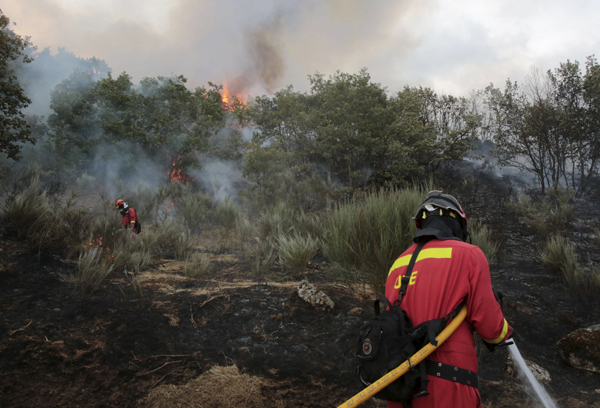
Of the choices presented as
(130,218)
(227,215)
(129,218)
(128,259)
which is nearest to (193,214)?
(227,215)

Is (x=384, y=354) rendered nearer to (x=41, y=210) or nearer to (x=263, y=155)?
(x=41, y=210)

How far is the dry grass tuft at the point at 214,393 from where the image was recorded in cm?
270

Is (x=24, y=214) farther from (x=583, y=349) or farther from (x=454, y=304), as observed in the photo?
(x=583, y=349)

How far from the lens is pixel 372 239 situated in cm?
489

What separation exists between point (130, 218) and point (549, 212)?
12.9 metres

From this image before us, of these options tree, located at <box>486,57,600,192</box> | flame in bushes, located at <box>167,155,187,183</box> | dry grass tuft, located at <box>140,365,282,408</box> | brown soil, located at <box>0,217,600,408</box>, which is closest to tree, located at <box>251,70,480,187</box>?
tree, located at <box>486,57,600,192</box>

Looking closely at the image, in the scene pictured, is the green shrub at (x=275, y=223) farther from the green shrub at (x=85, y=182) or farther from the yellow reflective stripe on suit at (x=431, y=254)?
the green shrub at (x=85, y=182)

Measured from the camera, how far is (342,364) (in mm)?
3488

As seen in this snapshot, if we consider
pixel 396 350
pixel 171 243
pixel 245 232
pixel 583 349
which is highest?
pixel 245 232

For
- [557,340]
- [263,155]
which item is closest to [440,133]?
[263,155]

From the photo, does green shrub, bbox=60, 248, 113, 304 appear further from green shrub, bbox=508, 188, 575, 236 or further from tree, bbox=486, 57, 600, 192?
tree, bbox=486, 57, 600, 192

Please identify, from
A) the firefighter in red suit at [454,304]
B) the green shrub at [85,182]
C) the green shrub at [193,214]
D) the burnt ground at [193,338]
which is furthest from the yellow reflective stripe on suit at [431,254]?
the green shrub at [85,182]

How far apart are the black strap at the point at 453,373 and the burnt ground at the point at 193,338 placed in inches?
60.5

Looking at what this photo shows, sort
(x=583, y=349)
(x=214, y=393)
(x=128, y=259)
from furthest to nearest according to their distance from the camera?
(x=128, y=259) < (x=583, y=349) < (x=214, y=393)
